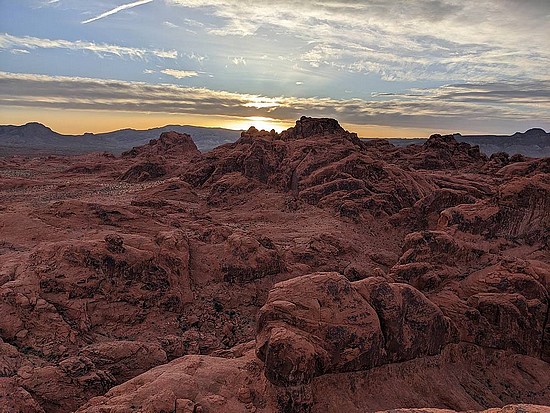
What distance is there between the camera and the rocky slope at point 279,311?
356 inches

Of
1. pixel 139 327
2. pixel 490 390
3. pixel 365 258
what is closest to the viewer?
pixel 490 390

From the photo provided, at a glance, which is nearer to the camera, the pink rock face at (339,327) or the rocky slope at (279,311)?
the pink rock face at (339,327)

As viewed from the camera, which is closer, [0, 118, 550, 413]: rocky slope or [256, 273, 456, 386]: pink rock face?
[256, 273, 456, 386]: pink rock face

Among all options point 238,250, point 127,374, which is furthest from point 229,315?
point 127,374

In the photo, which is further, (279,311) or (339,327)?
(279,311)

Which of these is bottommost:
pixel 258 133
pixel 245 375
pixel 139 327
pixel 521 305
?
pixel 139 327

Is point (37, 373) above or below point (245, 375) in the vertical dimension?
below

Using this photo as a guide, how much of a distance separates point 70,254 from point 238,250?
6702 mm

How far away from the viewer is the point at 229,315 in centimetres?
1589

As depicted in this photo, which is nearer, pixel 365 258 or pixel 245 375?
pixel 245 375

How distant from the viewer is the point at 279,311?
9.49 meters

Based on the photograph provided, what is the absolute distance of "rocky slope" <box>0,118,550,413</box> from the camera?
904 centimetres

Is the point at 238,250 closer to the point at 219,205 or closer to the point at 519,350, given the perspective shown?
the point at 519,350

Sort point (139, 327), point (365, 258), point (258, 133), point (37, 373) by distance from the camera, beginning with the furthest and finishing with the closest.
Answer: point (258, 133) → point (365, 258) → point (139, 327) → point (37, 373)
